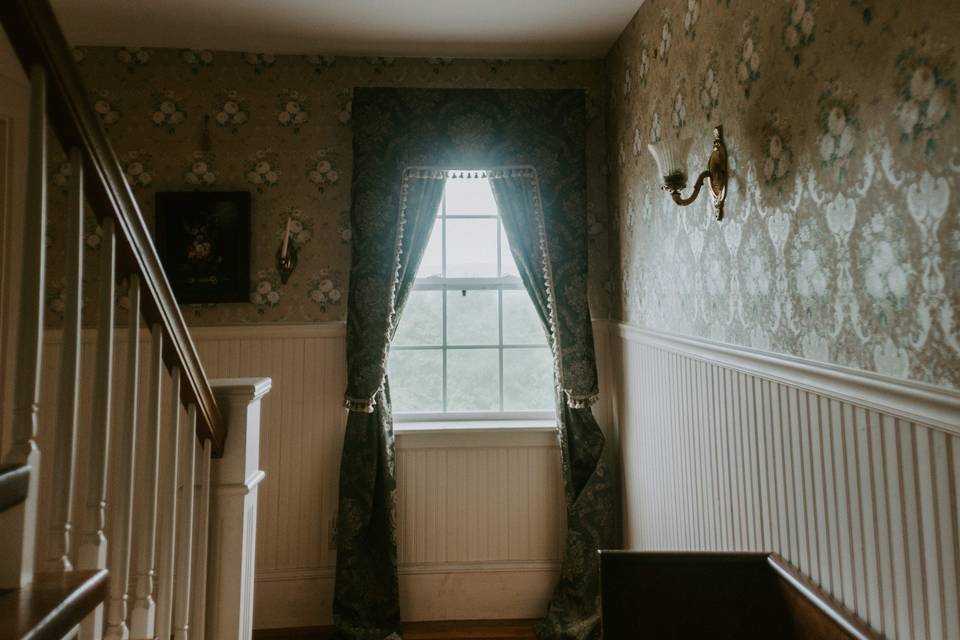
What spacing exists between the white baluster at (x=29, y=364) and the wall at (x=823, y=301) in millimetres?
1429

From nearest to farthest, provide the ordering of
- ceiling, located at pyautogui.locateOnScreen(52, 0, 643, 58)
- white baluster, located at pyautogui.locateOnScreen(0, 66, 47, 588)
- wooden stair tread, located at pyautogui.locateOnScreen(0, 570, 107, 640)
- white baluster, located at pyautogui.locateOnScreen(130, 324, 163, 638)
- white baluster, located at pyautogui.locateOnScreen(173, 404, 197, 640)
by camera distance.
Result: wooden stair tread, located at pyautogui.locateOnScreen(0, 570, 107, 640)
white baluster, located at pyautogui.locateOnScreen(0, 66, 47, 588)
white baluster, located at pyautogui.locateOnScreen(130, 324, 163, 638)
white baluster, located at pyautogui.locateOnScreen(173, 404, 197, 640)
ceiling, located at pyautogui.locateOnScreen(52, 0, 643, 58)

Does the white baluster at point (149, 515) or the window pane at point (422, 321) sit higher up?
the window pane at point (422, 321)

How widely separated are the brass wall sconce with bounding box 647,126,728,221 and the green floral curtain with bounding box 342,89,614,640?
98 cm

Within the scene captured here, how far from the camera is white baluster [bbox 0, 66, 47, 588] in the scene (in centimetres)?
78

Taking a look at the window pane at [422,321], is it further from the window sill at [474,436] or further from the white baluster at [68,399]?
the white baluster at [68,399]

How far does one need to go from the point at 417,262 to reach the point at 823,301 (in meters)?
1.85

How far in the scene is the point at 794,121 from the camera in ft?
4.31

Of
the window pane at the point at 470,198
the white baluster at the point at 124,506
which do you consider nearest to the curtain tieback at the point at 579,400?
the window pane at the point at 470,198

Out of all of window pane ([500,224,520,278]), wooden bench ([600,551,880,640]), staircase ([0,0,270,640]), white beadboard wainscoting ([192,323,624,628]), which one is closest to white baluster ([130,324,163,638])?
staircase ([0,0,270,640])

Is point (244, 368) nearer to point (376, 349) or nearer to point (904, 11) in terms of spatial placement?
point (376, 349)

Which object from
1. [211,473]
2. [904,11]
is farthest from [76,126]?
[904,11]

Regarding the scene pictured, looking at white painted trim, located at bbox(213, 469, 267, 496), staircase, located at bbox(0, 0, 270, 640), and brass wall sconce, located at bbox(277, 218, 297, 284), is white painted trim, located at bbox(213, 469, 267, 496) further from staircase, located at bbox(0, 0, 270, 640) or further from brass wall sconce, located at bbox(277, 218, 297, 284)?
brass wall sconce, located at bbox(277, 218, 297, 284)

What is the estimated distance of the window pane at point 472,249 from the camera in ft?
9.57

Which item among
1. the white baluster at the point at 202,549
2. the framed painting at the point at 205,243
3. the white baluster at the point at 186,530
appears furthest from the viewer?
the framed painting at the point at 205,243
